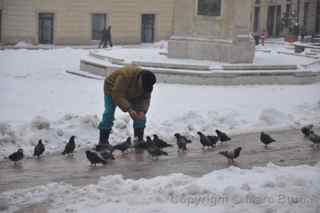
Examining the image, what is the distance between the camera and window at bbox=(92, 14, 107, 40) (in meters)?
40.8

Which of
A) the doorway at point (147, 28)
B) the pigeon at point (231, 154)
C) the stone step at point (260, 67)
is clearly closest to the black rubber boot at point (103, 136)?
the pigeon at point (231, 154)

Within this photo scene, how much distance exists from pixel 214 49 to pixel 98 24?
20.3m

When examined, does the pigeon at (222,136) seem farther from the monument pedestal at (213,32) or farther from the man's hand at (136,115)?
the monument pedestal at (213,32)

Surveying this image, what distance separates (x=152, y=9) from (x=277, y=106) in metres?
26.9

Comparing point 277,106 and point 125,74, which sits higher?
point 125,74

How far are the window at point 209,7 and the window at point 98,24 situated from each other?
773 inches

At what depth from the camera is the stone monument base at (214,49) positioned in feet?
70.0

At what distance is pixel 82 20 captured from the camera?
130 feet

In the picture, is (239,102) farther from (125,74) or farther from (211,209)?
(211,209)

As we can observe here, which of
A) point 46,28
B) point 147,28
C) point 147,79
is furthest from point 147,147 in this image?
point 147,28

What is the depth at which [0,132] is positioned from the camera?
1142cm

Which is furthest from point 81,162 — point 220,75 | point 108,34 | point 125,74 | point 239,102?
point 108,34

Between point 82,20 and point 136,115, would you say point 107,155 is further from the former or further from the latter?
point 82,20

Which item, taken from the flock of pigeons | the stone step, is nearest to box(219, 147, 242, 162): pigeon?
the flock of pigeons
